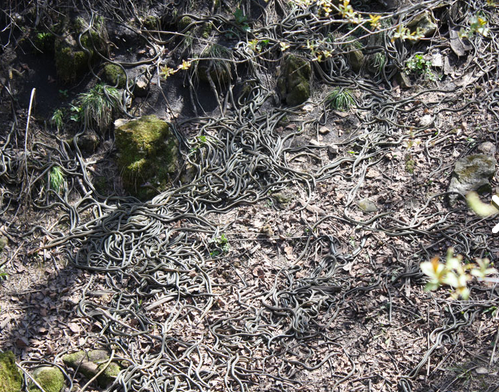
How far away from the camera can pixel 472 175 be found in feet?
13.6

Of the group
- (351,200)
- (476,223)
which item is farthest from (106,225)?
(476,223)

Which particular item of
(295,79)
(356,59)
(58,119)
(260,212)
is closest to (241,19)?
(295,79)

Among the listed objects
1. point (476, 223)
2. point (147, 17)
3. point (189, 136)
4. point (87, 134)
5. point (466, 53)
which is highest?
point (147, 17)

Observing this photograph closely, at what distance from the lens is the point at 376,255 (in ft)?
12.8

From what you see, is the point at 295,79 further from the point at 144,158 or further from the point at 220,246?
the point at 220,246

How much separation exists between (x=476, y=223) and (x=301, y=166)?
5.44 ft

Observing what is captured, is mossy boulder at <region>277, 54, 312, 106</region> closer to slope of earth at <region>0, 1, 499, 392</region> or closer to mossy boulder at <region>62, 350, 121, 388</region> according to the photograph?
slope of earth at <region>0, 1, 499, 392</region>

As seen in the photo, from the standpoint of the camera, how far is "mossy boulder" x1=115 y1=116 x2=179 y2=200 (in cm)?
462

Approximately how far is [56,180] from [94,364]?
1.98m

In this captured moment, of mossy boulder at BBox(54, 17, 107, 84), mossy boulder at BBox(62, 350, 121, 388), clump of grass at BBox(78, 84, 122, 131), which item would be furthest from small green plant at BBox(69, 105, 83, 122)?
mossy boulder at BBox(62, 350, 121, 388)

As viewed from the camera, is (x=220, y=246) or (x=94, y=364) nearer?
(x=94, y=364)

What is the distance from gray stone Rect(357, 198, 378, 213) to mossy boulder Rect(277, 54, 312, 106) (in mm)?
1486

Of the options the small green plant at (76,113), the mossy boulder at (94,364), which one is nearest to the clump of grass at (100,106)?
the small green plant at (76,113)

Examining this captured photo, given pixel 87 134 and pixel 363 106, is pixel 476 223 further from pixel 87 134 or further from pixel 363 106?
pixel 87 134
